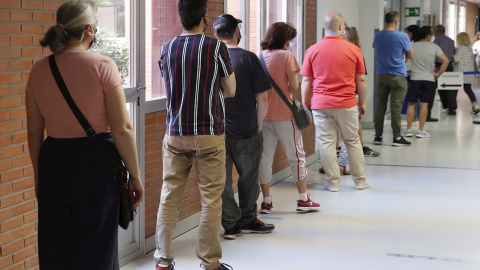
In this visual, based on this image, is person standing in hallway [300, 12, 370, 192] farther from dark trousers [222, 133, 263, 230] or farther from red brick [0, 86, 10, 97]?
red brick [0, 86, 10, 97]

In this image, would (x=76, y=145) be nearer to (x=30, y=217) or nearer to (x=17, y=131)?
(x=17, y=131)

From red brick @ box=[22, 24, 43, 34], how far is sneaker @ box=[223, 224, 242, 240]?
232 centimetres

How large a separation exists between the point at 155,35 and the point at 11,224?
2061 mm

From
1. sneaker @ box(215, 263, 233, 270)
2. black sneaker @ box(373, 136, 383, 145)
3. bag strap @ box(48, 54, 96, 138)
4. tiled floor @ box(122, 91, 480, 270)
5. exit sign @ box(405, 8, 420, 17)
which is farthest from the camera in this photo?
exit sign @ box(405, 8, 420, 17)

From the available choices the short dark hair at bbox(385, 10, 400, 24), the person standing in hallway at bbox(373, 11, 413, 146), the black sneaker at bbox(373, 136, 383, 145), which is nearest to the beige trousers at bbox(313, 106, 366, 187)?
the person standing in hallway at bbox(373, 11, 413, 146)

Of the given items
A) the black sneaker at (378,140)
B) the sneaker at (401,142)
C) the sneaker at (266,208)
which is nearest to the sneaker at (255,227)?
the sneaker at (266,208)

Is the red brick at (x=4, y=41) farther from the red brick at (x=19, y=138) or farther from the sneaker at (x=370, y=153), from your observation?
the sneaker at (x=370, y=153)

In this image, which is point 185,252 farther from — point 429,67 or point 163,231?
point 429,67

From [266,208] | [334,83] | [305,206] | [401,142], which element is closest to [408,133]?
[401,142]

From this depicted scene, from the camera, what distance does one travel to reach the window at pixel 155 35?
5.19 metres

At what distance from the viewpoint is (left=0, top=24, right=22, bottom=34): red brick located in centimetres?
350

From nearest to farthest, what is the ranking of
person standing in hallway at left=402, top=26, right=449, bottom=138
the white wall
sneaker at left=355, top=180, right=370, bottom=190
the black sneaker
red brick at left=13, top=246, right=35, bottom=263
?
red brick at left=13, top=246, right=35, bottom=263, sneaker at left=355, top=180, right=370, bottom=190, the black sneaker, person standing in hallway at left=402, top=26, right=449, bottom=138, the white wall

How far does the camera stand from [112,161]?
3.16 meters

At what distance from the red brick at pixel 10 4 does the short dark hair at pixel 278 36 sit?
115 inches
